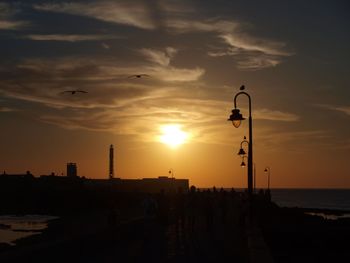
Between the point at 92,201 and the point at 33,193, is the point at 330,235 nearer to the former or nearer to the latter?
the point at 92,201

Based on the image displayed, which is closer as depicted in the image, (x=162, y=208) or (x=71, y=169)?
(x=162, y=208)

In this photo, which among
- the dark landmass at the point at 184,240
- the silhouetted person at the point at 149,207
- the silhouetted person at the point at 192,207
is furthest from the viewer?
the silhouetted person at the point at 192,207

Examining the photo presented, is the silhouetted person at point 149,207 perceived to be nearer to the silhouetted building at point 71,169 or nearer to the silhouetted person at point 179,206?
the silhouetted person at point 179,206

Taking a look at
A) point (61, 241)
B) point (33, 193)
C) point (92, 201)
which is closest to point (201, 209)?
point (61, 241)

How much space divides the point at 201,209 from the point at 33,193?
311ft

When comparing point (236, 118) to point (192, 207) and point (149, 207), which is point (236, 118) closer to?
point (149, 207)

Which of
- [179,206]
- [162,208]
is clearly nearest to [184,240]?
[162,208]

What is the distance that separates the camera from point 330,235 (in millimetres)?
36125

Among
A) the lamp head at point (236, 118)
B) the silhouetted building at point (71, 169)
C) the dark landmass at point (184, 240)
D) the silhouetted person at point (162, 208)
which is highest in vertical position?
the silhouetted building at point (71, 169)

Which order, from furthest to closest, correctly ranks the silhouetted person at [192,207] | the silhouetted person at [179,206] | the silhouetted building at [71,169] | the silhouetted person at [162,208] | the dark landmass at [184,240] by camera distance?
1. the silhouetted building at [71,169]
2. the silhouetted person at [192,207]
3. the silhouetted person at [179,206]
4. the silhouetted person at [162,208]
5. the dark landmass at [184,240]

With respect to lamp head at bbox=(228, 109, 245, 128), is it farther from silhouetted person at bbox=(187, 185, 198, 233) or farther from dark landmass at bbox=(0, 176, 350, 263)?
silhouetted person at bbox=(187, 185, 198, 233)

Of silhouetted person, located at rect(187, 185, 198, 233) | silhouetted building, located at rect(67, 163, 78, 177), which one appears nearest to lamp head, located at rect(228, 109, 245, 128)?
silhouetted person, located at rect(187, 185, 198, 233)

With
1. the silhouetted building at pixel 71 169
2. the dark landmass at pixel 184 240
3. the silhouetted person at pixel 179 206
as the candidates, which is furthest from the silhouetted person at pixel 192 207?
the silhouetted building at pixel 71 169

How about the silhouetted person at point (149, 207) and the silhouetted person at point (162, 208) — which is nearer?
the silhouetted person at point (149, 207)
